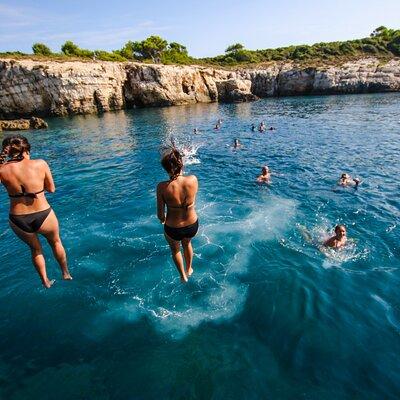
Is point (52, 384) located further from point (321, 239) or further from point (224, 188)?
point (224, 188)

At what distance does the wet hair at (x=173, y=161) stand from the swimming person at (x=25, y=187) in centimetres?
222

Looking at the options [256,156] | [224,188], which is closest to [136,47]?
[256,156]

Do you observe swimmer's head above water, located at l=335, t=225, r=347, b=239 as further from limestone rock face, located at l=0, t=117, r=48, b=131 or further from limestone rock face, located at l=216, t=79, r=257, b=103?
limestone rock face, located at l=216, t=79, r=257, b=103

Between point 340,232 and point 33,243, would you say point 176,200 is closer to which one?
point 33,243

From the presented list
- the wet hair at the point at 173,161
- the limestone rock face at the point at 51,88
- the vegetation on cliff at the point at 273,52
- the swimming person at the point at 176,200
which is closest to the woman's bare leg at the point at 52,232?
the swimming person at the point at 176,200

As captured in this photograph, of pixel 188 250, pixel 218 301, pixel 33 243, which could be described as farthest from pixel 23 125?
pixel 188 250

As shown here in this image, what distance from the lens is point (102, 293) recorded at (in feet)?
28.6

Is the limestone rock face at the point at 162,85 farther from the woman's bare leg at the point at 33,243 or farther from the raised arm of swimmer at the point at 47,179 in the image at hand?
the woman's bare leg at the point at 33,243

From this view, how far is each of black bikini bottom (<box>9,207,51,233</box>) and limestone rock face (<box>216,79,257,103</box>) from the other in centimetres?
6575

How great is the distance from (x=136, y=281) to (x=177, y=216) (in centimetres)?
426

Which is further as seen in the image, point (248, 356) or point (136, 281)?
point (136, 281)

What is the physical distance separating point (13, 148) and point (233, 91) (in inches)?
2635

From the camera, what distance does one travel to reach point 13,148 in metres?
5.39

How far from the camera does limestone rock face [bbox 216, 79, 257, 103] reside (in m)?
67.2
